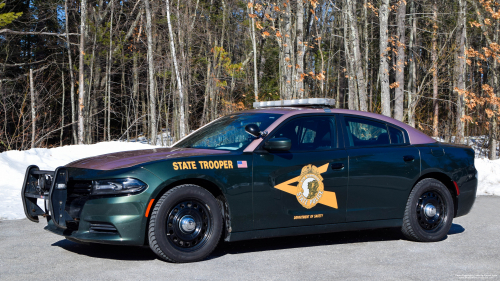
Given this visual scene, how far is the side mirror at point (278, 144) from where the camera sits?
201 inches

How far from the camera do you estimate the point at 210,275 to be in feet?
14.5

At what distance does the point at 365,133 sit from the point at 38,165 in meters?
8.78

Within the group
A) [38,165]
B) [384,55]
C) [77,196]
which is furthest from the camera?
[384,55]

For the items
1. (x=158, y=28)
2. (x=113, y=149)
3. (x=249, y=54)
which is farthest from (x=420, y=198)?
(x=249, y=54)

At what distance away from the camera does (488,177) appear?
12.3 metres

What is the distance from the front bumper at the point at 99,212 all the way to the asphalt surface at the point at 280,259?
303 millimetres

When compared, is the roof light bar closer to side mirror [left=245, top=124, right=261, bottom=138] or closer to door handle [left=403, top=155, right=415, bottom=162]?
side mirror [left=245, top=124, right=261, bottom=138]

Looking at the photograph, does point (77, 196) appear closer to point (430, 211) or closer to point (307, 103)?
point (307, 103)

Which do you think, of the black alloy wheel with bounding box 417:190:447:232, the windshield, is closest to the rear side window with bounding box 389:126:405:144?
the black alloy wheel with bounding box 417:190:447:232

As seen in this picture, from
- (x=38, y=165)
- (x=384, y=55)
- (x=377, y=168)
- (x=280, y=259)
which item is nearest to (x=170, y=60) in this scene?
(x=384, y=55)

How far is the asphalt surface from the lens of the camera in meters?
Result: 4.48

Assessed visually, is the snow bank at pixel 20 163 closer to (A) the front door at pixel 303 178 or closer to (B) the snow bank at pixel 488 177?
(A) the front door at pixel 303 178

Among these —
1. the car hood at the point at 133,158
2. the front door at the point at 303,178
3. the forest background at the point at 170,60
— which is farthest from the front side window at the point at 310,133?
the forest background at the point at 170,60

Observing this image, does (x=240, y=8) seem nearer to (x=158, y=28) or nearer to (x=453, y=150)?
(x=158, y=28)
